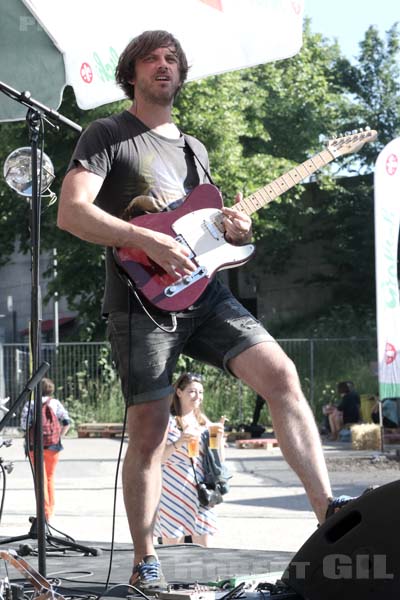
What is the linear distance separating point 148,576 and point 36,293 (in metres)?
1.28

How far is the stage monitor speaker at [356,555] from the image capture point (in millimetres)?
3021

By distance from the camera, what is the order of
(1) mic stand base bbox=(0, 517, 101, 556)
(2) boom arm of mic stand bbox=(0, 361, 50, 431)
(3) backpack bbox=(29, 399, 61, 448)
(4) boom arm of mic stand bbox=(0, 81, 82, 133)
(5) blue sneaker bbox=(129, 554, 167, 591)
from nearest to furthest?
1. (2) boom arm of mic stand bbox=(0, 361, 50, 431)
2. (5) blue sneaker bbox=(129, 554, 167, 591)
3. (4) boom arm of mic stand bbox=(0, 81, 82, 133)
4. (1) mic stand base bbox=(0, 517, 101, 556)
5. (3) backpack bbox=(29, 399, 61, 448)

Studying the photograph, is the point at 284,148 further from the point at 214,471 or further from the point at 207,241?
the point at 207,241

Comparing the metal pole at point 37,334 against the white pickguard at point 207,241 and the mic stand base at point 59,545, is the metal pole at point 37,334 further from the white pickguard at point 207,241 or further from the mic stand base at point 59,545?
the mic stand base at point 59,545

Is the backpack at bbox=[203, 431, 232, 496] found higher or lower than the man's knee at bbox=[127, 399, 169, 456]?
lower

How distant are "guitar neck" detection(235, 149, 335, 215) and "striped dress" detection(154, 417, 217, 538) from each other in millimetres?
3262

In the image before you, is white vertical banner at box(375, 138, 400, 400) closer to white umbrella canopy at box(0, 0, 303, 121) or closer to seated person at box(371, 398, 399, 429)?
seated person at box(371, 398, 399, 429)

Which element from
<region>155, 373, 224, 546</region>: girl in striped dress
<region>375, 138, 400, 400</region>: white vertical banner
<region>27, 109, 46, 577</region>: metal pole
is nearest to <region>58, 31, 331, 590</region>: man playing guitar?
<region>27, 109, 46, 577</region>: metal pole

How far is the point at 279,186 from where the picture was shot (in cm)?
456

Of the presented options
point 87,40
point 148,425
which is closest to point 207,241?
point 148,425

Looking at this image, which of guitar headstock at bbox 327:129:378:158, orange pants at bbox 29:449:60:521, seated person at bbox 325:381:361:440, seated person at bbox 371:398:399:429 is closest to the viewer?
guitar headstock at bbox 327:129:378:158

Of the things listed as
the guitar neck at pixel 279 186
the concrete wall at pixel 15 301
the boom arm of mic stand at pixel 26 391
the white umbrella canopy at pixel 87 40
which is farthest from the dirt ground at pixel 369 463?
the concrete wall at pixel 15 301

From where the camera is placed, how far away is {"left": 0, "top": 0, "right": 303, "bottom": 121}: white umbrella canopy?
17.1 feet

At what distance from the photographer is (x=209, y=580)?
419 centimetres
